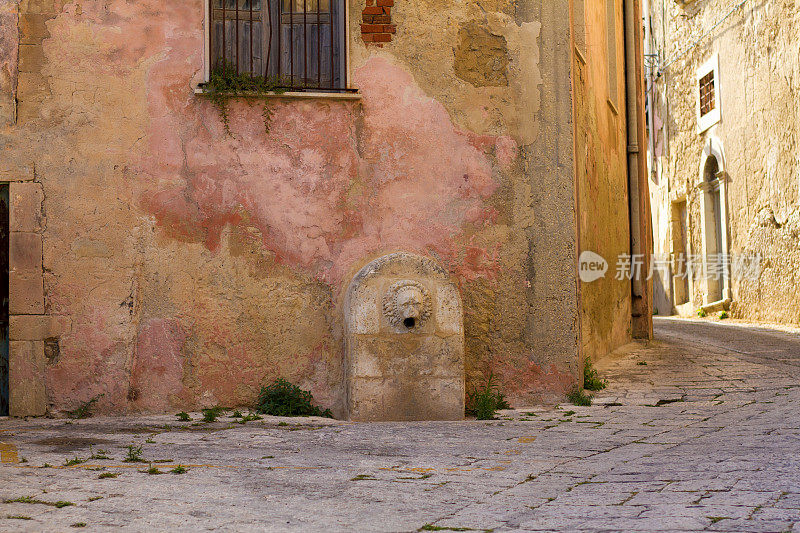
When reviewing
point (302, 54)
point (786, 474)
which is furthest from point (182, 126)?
point (786, 474)

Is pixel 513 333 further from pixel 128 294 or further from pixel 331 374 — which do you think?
pixel 128 294

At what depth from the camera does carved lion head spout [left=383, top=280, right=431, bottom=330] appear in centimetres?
613

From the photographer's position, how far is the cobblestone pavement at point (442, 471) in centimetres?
336

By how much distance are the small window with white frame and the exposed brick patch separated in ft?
37.1

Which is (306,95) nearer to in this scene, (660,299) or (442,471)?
(442,471)

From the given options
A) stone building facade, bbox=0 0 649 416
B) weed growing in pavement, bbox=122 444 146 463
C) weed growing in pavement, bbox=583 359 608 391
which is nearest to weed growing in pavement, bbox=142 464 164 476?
weed growing in pavement, bbox=122 444 146 463

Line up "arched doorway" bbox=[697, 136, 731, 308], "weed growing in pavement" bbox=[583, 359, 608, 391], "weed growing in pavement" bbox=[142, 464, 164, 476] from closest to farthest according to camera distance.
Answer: "weed growing in pavement" bbox=[142, 464, 164, 476] → "weed growing in pavement" bbox=[583, 359, 608, 391] → "arched doorway" bbox=[697, 136, 731, 308]

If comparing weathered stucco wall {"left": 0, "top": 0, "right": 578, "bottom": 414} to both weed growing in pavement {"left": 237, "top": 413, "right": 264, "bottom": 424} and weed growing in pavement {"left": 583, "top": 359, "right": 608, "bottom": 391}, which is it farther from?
weed growing in pavement {"left": 583, "top": 359, "right": 608, "bottom": 391}

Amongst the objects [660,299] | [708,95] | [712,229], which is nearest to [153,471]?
[712,229]

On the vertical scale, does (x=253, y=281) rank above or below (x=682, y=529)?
above

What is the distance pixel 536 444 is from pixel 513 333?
5.43 ft

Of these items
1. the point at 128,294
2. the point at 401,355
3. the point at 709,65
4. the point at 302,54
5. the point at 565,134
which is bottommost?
the point at 401,355

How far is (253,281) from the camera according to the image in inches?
262

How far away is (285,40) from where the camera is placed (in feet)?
22.9
